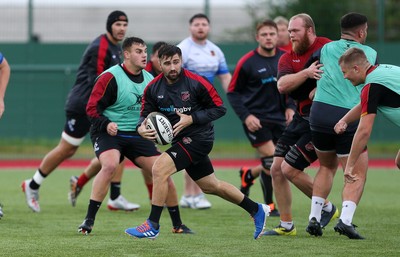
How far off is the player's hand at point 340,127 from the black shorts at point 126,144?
7.30ft

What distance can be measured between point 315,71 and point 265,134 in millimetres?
2941

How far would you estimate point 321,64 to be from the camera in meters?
8.85

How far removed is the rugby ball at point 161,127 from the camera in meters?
8.47

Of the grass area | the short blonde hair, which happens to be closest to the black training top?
the grass area

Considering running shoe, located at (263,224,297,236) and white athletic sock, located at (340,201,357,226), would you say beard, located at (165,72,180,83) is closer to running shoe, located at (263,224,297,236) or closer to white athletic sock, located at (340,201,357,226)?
running shoe, located at (263,224,297,236)

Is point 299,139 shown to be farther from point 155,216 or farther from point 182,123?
point 155,216

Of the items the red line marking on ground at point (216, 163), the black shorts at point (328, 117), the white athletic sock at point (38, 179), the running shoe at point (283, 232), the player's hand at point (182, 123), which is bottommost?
the red line marking on ground at point (216, 163)

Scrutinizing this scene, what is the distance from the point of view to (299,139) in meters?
9.38

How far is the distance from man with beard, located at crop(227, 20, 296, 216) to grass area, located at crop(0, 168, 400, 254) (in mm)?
877

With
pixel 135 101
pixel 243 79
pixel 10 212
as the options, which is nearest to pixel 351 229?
pixel 135 101

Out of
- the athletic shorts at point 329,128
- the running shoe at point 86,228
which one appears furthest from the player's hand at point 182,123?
the running shoe at point 86,228

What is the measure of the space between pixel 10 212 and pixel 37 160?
9468 mm

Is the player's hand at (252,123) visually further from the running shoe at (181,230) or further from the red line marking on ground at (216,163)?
the red line marking on ground at (216,163)

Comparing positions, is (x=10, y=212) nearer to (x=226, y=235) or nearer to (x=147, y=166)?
(x=147, y=166)
